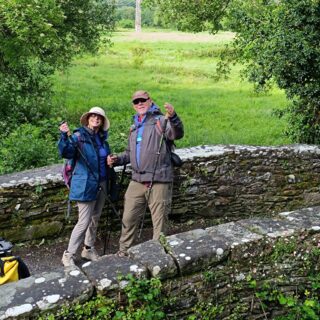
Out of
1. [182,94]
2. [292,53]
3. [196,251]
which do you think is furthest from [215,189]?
[182,94]

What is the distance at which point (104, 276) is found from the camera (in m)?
3.99

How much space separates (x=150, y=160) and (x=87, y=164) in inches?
29.0

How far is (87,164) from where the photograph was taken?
596 centimetres

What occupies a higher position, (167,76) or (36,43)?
(36,43)

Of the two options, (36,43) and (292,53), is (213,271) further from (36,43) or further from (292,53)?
(36,43)

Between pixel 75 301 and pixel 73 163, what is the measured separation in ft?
8.12

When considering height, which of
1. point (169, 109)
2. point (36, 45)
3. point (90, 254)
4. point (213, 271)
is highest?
point (36, 45)

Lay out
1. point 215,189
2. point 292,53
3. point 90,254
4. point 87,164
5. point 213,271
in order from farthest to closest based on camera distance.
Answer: point 292,53, point 215,189, point 90,254, point 87,164, point 213,271

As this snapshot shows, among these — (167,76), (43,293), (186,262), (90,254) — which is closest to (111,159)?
(90,254)

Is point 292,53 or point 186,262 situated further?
point 292,53

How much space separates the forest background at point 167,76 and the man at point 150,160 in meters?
3.17

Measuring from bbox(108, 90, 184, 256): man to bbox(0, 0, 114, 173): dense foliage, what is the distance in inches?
123

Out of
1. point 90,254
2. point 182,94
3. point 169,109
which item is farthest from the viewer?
point 182,94

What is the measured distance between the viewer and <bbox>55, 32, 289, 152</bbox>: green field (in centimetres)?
1602
